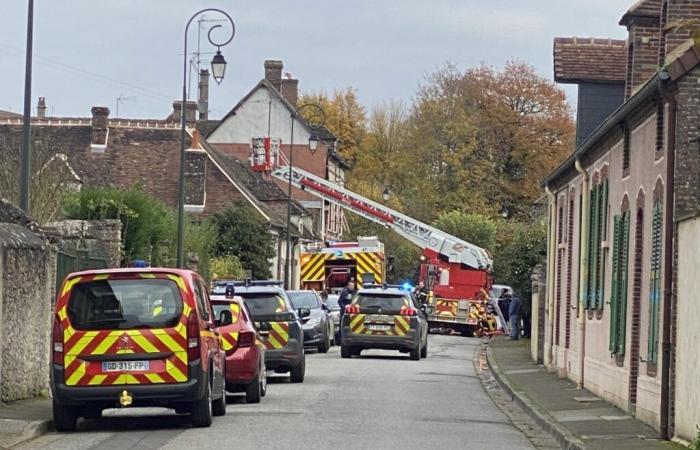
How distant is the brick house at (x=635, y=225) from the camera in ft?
55.0

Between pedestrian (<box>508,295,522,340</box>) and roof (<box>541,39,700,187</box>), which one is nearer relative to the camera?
roof (<box>541,39,700,187</box>)

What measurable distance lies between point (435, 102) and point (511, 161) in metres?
5.70

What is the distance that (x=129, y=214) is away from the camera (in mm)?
36562

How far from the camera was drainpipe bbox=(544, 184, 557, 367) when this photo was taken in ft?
107

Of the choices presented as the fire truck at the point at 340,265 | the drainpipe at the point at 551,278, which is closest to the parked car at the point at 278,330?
the drainpipe at the point at 551,278

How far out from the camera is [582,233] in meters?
27.8

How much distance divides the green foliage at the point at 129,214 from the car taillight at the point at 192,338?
64.4 ft

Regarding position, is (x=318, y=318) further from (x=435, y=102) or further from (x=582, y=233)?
(x=435, y=102)

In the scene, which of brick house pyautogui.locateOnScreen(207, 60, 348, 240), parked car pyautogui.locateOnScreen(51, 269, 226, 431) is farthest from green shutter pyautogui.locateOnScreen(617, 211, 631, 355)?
brick house pyautogui.locateOnScreen(207, 60, 348, 240)

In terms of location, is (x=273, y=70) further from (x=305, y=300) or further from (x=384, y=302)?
(x=384, y=302)

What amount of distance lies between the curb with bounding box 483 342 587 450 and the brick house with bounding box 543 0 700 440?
3.70 ft

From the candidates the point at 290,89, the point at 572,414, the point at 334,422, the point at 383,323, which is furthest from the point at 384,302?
the point at 290,89

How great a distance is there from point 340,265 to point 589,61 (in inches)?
1201

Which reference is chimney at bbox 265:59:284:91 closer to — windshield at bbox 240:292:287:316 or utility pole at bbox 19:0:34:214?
windshield at bbox 240:292:287:316
